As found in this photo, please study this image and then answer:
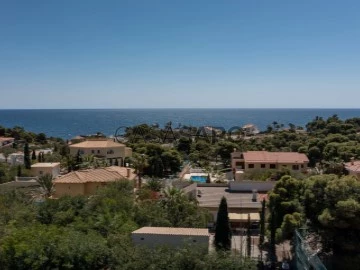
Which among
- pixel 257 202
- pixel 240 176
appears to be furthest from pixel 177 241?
pixel 240 176

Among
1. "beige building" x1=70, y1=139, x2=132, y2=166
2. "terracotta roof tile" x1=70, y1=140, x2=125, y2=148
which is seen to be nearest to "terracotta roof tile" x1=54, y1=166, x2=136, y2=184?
"beige building" x1=70, y1=139, x2=132, y2=166

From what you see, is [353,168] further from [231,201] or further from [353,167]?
[231,201]

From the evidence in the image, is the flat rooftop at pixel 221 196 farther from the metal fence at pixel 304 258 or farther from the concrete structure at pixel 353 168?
the concrete structure at pixel 353 168

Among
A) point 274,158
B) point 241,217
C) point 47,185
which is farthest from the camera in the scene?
point 274,158

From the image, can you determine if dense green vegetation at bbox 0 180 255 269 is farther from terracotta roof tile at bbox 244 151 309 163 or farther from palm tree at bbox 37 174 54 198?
terracotta roof tile at bbox 244 151 309 163

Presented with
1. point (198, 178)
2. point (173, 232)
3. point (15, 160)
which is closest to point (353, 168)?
point (198, 178)

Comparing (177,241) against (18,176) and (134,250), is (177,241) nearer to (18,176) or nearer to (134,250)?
(134,250)

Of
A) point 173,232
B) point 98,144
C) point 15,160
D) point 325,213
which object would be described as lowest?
point 15,160

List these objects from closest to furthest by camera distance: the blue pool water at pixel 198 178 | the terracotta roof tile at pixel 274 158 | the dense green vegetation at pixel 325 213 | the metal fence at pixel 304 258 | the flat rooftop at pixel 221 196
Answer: the metal fence at pixel 304 258, the dense green vegetation at pixel 325 213, the flat rooftop at pixel 221 196, the blue pool water at pixel 198 178, the terracotta roof tile at pixel 274 158

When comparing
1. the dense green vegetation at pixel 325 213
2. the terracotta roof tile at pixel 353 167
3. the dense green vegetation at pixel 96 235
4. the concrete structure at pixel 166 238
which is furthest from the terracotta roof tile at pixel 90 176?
the terracotta roof tile at pixel 353 167
